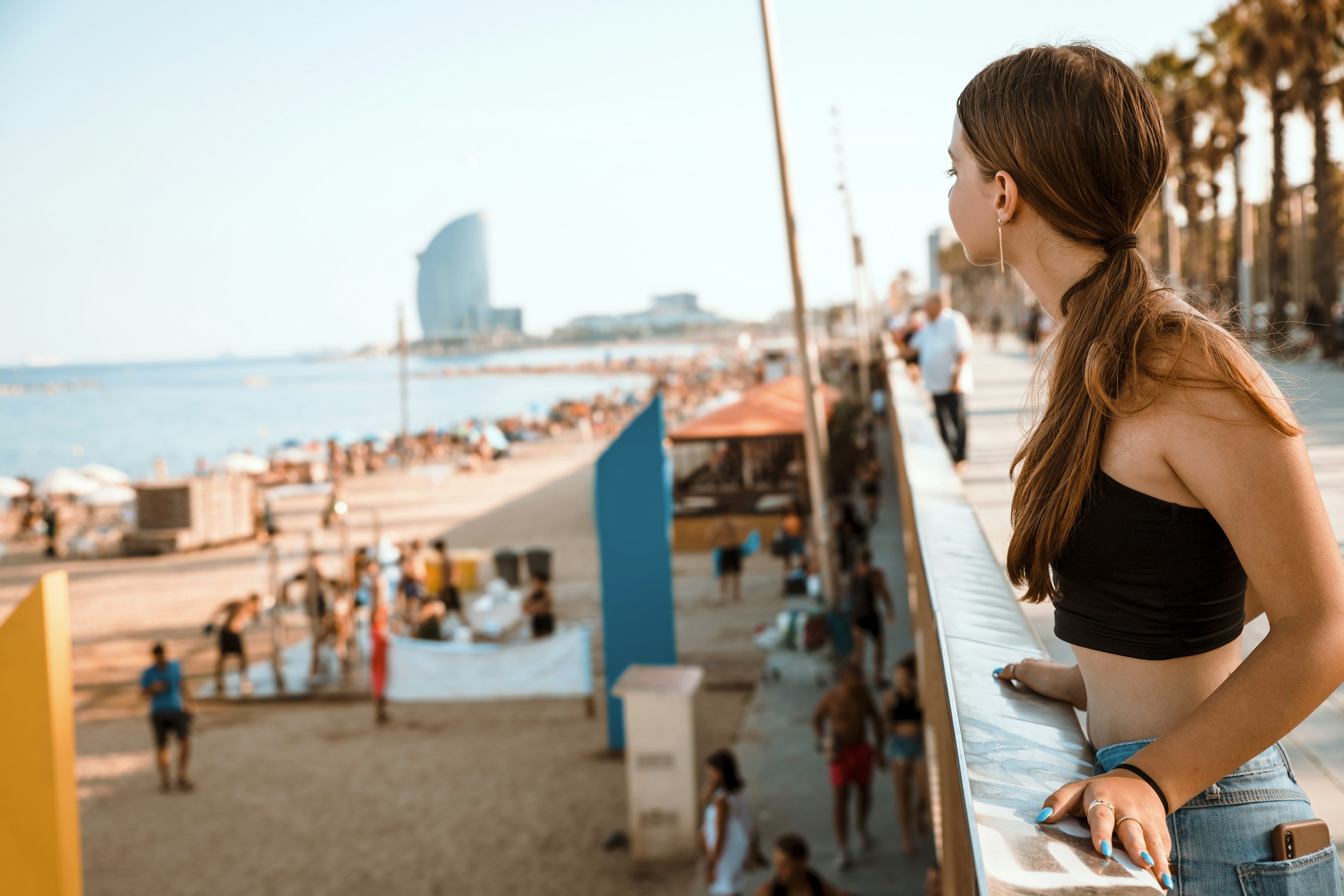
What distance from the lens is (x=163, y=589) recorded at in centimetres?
2388

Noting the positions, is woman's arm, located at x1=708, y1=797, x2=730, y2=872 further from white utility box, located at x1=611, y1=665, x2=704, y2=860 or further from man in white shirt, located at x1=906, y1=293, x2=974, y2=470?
man in white shirt, located at x1=906, y1=293, x2=974, y2=470

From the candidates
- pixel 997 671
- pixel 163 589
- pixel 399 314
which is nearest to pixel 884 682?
pixel 997 671

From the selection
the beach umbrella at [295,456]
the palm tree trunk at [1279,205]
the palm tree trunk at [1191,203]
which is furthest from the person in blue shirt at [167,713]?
the beach umbrella at [295,456]

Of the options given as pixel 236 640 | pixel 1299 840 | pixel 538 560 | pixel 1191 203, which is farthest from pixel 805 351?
pixel 1191 203

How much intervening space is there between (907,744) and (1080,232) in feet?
24.1

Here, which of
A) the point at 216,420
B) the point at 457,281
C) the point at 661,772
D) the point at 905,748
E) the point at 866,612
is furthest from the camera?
the point at 457,281

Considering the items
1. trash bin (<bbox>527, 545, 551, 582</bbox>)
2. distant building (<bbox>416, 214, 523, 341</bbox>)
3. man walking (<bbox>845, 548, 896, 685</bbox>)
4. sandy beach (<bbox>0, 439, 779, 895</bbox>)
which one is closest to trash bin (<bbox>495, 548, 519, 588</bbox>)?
trash bin (<bbox>527, 545, 551, 582</bbox>)

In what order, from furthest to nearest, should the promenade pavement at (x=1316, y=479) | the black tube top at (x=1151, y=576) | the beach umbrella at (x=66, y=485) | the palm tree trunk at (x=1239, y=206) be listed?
the beach umbrella at (x=66, y=485) < the palm tree trunk at (x=1239, y=206) < the promenade pavement at (x=1316, y=479) < the black tube top at (x=1151, y=576)

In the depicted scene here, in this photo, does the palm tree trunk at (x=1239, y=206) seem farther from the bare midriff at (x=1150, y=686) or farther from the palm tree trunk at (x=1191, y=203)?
the bare midriff at (x=1150, y=686)

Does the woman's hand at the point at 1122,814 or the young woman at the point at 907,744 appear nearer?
the woman's hand at the point at 1122,814

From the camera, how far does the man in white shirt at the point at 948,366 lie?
28.8ft

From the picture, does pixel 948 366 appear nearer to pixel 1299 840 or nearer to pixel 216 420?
pixel 1299 840

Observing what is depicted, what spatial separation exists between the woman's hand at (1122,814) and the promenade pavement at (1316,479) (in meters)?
0.34

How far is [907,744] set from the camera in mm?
Answer: 7938
